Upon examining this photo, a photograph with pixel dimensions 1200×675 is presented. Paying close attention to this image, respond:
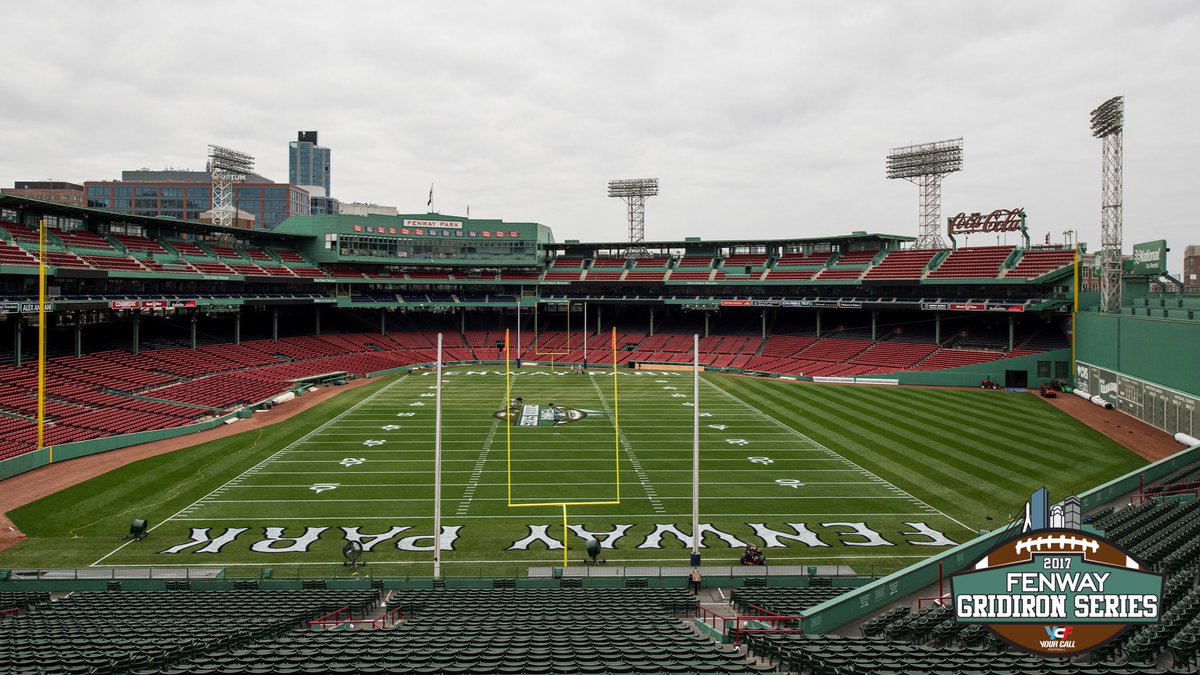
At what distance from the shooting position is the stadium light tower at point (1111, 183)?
4684cm

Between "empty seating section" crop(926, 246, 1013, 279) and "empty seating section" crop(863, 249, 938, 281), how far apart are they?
1696 millimetres

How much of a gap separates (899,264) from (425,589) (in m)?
63.1

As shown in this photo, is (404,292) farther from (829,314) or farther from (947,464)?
(947,464)

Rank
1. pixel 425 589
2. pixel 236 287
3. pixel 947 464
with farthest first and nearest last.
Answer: pixel 236 287 → pixel 947 464 → pixel 425 589

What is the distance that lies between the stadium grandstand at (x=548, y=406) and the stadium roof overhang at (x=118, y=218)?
1.50 ft

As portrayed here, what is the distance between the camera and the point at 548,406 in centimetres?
4575

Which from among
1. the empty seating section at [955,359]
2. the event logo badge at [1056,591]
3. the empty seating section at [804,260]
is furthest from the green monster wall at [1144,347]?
the event logo badge at [1056,591]

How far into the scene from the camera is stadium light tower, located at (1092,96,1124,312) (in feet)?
154

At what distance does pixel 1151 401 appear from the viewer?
130ft

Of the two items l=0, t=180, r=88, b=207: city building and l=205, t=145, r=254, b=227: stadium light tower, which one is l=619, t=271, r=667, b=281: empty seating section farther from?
l=0, t=180, r=88, b=207: city building

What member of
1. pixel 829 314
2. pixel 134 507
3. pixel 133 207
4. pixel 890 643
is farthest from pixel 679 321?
pixel 133 207

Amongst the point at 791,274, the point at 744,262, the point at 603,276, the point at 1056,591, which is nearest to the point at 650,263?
the point at 603,276

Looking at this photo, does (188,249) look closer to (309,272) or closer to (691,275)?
(309,272)

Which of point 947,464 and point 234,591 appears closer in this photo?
point 234,591
